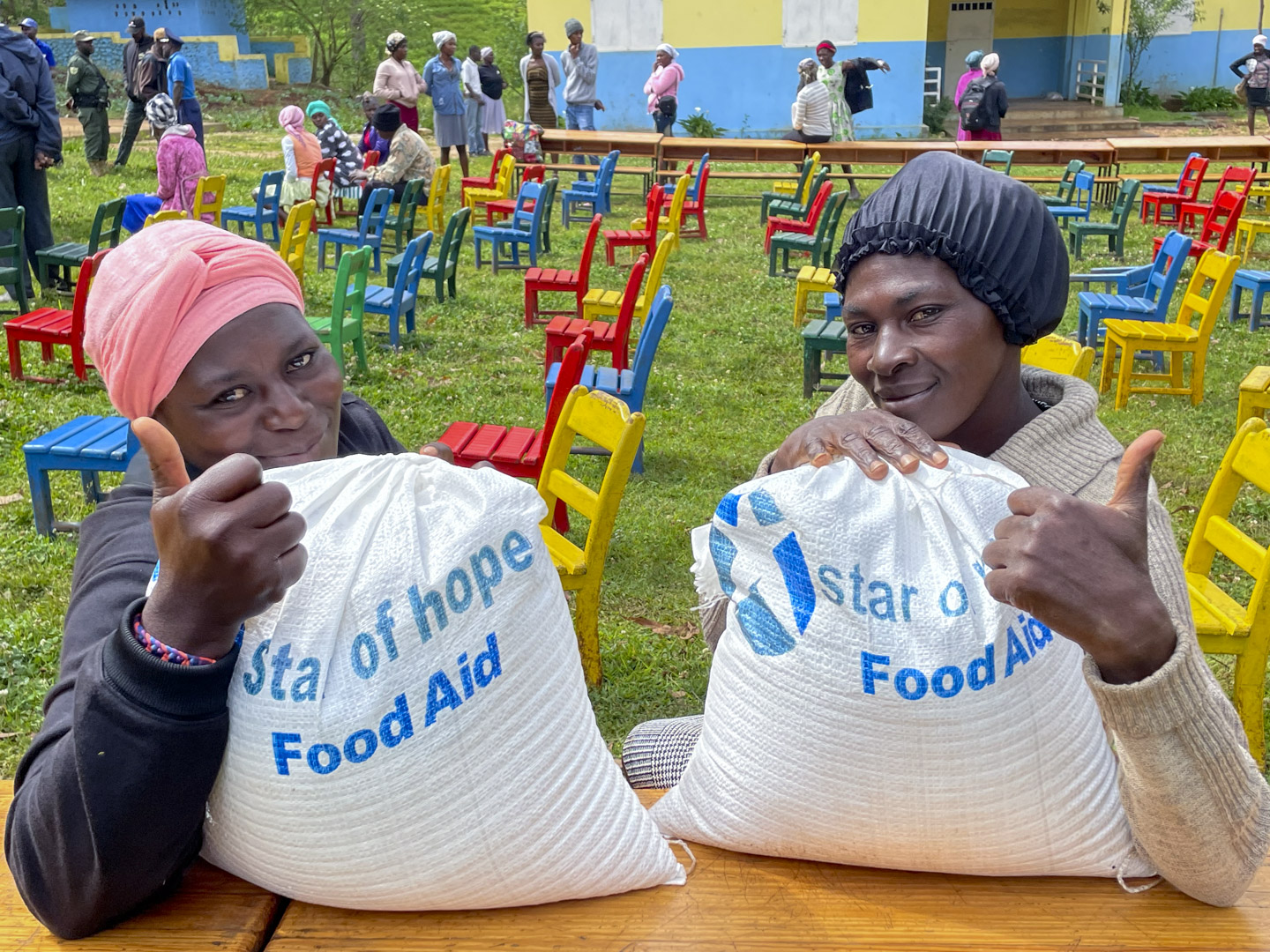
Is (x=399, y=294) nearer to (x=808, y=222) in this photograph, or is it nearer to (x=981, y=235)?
(x=808, y=222)

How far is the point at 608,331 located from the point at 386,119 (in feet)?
24.3

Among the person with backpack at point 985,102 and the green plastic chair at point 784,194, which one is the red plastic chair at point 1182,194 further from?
the green plastic chair at point 784,194

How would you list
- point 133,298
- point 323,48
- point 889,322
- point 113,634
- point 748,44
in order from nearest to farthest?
1. point 113,634
2. point 133,298
3. point 889,322
4. point 748,44
5. point 323,48

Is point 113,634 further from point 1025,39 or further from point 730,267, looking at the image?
point 1025,39

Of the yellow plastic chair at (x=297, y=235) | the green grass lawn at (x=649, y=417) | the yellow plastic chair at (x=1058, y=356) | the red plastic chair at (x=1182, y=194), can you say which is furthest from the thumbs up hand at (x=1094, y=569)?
the red plastic chair at (x=1182, y=194)

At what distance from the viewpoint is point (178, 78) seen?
48.3 ft

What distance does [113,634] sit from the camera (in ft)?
3.83

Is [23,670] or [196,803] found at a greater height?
[196,803]

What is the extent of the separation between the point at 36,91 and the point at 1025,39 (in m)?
22.4

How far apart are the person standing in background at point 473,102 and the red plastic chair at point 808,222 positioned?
799cm

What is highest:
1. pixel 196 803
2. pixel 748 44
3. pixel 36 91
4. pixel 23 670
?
pixel 748 44

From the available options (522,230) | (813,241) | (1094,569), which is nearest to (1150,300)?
(813,241)

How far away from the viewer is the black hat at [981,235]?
1638 mm

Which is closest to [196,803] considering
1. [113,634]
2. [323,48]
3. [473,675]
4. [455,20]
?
[113,634]
